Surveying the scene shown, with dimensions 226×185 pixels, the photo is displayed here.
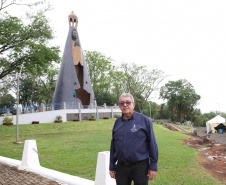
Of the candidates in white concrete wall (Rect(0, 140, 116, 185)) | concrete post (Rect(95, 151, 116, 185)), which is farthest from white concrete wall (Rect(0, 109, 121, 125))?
concrete post (Rect(95, 151, 116, 185))

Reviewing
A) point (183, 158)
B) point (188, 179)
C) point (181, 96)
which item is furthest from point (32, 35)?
point (181, 96)

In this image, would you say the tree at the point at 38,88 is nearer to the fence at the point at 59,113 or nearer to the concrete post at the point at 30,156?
the fence at the point at 59,113

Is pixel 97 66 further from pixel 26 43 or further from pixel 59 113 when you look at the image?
pixel 26 43

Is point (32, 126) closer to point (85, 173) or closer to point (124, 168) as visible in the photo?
point (85, 173)

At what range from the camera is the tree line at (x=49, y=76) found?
51.8 ft

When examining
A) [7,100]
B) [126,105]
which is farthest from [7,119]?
[7,100]

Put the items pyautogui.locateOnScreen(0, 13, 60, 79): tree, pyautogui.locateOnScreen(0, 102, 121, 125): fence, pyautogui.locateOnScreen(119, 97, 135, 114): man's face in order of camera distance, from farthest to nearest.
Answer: pyautogui.locateOnScreen(0, 102, 121, 125): fence, pyautogui.locateOnScreen(0, 13, 60, 79): tree, pyautogui.locateOnScreen(119, 97, 135, 114): man's face

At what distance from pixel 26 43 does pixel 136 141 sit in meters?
15.1

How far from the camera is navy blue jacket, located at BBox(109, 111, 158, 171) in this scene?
273cm

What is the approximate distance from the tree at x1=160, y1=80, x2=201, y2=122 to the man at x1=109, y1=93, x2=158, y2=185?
49.8m

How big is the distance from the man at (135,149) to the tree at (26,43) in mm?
14395

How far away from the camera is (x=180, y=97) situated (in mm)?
51312

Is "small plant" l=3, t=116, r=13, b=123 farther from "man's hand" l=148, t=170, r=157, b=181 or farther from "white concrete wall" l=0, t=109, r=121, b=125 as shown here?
"man's hand" l=148, t=170, r=157, b=181

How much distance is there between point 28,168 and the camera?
657 centimetres
